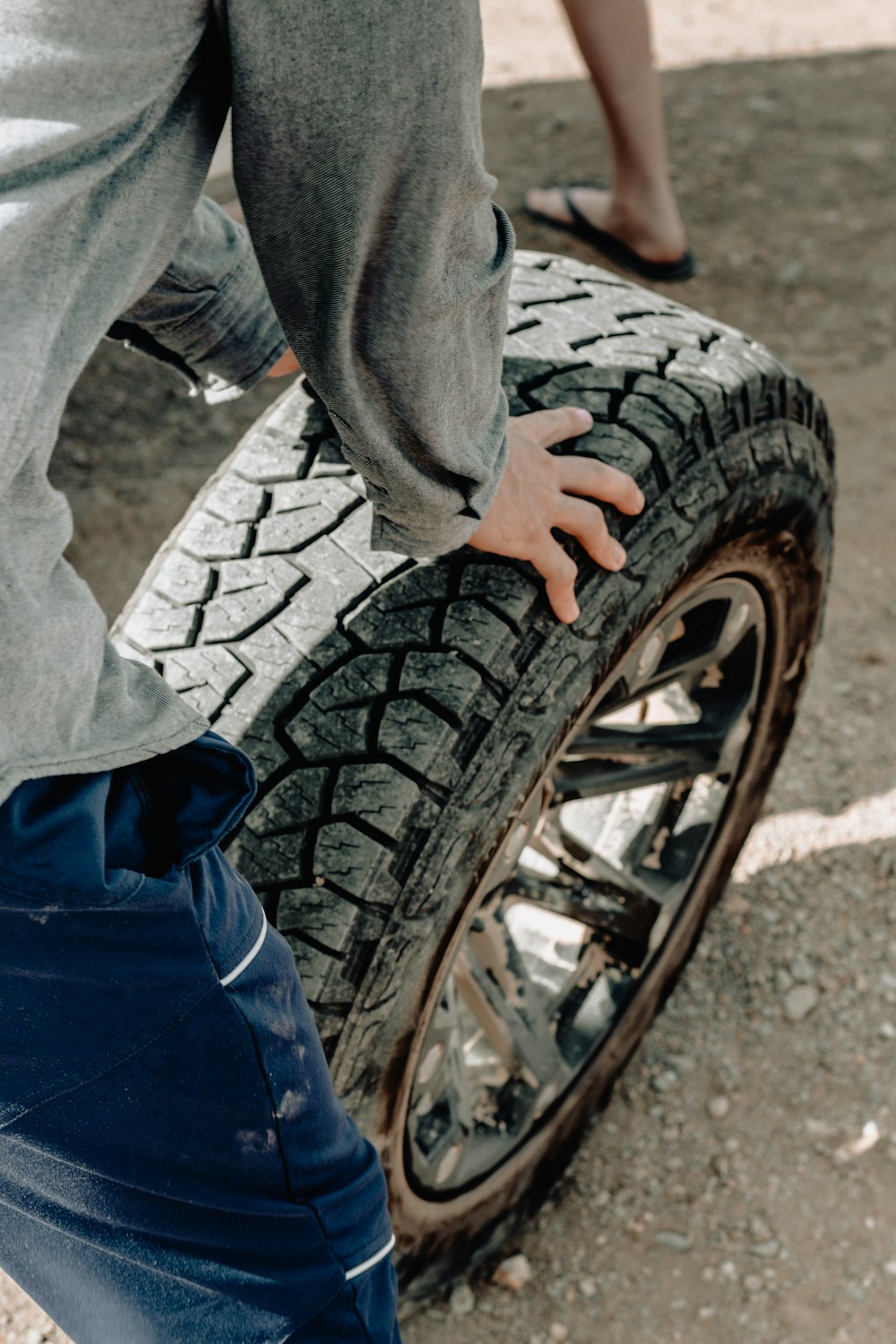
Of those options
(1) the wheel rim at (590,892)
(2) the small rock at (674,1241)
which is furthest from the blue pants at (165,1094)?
(2) the small rock at (674,1241)

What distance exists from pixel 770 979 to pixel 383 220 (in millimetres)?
1665

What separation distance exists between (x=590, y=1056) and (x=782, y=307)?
2641 mm

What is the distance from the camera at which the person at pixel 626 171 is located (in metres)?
3.28

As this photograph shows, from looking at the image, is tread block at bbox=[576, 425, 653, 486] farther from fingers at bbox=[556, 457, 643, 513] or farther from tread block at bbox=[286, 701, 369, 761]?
tread block at bbox=[286, 701, 369, 761]

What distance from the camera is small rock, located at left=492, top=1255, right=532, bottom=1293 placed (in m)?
1.83

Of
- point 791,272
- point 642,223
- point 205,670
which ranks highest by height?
point 205,670

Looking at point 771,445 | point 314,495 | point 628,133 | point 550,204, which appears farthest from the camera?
point 550,204

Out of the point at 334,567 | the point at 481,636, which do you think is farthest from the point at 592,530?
the point at 334,567

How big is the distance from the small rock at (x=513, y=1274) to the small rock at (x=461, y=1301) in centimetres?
4

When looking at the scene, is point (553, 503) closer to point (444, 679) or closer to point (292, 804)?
point (444, 679)

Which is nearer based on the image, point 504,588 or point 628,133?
point 504,588

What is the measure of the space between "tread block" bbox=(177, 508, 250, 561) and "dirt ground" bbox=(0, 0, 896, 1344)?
106 centimetres

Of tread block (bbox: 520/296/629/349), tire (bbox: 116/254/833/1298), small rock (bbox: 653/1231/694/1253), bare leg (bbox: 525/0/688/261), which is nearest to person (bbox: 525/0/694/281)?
bare leg (bbox: 525/0/688/261)

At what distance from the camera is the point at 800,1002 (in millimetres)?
2139
